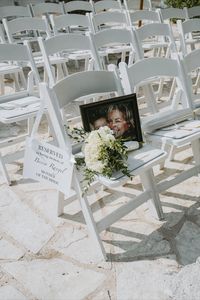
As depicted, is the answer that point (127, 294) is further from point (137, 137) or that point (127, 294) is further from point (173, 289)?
point (137, 137)

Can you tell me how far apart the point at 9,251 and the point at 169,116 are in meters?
1.39

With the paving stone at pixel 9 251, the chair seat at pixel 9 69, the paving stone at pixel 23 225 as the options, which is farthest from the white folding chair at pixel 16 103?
the paving stone at pixel 9 251

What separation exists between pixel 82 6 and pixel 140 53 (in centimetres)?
277

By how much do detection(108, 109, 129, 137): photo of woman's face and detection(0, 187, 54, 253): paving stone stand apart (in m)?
0.84

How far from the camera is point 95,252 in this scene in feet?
7.36

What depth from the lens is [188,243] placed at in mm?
2244

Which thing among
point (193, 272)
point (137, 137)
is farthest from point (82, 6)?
point (193, 272)

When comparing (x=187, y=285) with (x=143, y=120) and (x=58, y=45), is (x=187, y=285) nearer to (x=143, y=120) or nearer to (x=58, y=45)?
(x=143, y=120)

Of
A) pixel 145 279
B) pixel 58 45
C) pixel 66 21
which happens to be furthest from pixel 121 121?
pixel 66 21

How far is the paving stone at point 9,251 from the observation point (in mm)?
2303

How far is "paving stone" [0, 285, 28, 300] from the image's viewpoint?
1.97 meters

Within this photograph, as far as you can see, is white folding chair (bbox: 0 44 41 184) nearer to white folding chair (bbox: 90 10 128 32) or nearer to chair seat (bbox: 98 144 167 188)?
chair seat (bbox: 98 144 167 188)

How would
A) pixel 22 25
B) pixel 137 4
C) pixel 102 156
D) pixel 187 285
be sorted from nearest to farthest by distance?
pixel 187 285, pixel 102 156, pixel 22 25, pixel 137 4

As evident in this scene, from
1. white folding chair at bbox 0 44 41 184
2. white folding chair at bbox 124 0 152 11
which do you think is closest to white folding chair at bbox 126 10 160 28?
white folding chair at bbox 124 0 152 11
